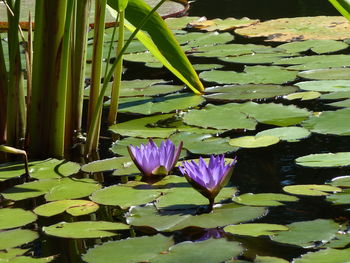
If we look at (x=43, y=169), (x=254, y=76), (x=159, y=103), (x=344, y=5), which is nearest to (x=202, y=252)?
(x=344, y=5)

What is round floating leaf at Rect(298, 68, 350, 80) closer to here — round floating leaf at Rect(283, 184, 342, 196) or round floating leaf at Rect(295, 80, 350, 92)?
round floating leaf at Rect(295, 80, 350, 92)

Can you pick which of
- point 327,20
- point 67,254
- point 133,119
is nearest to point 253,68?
point 133,119

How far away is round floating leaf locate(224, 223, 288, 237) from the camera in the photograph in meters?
1.36

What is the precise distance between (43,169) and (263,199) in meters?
0.58

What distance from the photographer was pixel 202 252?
4.19 feet

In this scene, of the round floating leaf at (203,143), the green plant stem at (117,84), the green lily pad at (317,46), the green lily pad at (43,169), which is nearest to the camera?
the green lily pad at (43,169)

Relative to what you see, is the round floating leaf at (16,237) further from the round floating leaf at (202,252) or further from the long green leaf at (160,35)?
the long green leaf at (160,35)

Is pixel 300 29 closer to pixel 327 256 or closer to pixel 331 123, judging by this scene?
pixel 331 123

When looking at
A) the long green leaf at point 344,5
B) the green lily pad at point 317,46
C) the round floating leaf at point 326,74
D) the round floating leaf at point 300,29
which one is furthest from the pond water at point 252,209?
the round floating leaf at point 300,29

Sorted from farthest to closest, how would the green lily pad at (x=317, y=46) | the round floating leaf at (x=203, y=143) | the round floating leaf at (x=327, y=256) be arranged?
the green lily pad at (x=317, y=46) < the round floating leaf at (x=203, y=143) < the round floating leaf at (x=327, y=256)

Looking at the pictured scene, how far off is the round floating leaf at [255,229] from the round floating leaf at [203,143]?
52 centimetres

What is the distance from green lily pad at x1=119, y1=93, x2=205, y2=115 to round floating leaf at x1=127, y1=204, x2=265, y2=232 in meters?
0.85

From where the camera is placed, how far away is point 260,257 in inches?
49.5

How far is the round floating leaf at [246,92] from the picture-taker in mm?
2420
